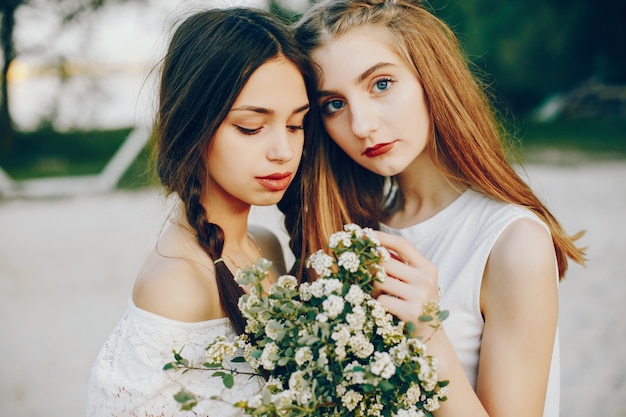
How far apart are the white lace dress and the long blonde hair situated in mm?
628

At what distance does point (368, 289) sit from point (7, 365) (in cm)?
590

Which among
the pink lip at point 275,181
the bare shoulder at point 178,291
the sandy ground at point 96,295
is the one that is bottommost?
the sandy ground at point 96,295

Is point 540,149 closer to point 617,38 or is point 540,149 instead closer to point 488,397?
point 617,38

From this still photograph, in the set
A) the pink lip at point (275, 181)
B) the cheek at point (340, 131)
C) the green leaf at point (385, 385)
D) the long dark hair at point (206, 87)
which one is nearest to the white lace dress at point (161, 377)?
the long dark hair at point (206, 87)

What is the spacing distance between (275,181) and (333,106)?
1.47ft

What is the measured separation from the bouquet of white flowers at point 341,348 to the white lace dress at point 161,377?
14.6 inches

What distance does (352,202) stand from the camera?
3.12m

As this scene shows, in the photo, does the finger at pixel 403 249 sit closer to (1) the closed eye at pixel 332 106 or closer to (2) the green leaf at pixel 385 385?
(2) the green leaf at pixel 385 385

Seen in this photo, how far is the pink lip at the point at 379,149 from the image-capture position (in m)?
2.60

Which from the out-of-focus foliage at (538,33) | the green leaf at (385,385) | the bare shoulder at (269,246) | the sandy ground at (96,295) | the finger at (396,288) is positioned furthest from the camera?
the out-of-focus foliage at (538,33)

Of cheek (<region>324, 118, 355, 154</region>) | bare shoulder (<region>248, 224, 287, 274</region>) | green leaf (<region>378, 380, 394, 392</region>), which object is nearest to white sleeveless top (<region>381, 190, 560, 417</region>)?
cheek (<region>324, 118, 355, 154</region>)

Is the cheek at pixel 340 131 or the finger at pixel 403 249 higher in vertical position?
the cheek at pixel 340 131

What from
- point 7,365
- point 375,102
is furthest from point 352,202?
point 7,365

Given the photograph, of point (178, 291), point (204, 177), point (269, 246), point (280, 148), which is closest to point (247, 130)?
point (280, 148)
